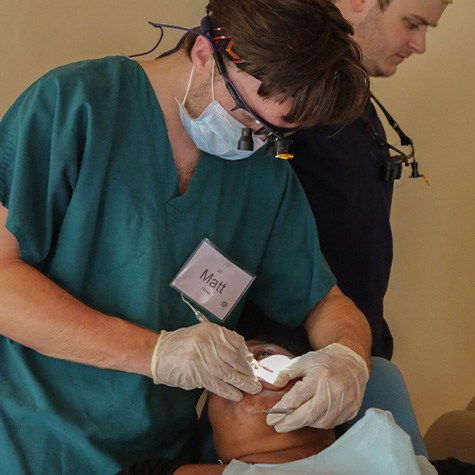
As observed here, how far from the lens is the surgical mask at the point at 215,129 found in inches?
57.7

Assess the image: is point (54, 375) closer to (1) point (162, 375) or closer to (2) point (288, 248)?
(1) point (162, 375)

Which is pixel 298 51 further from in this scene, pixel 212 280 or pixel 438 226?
pixel 438 226

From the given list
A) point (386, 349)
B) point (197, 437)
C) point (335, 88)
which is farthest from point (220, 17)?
point (386, 349)

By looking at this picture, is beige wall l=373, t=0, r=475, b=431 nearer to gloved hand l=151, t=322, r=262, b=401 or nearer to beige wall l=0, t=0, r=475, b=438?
beige wall l=0, t=0, r=475, b=438

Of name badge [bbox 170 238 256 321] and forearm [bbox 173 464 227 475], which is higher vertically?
name badge [bbox 170 238 256 321]

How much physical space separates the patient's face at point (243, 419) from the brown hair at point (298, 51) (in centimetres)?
56

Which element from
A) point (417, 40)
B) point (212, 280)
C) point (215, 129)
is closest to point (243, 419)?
point (212, 280)

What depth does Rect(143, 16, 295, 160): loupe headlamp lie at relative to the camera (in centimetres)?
140

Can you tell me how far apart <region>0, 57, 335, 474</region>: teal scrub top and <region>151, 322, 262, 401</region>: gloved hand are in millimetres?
109

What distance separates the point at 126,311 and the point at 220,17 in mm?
601

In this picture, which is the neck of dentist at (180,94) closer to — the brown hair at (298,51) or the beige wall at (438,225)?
the brown hair at (298,51)

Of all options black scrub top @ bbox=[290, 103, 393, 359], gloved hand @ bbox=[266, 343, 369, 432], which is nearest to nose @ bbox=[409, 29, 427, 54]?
black scrub top @ bbox=[290, 103, 393, 359]

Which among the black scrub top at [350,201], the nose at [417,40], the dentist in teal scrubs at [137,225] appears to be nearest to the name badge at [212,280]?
the dentist in teal scrubs at [137,225]

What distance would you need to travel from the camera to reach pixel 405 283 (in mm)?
2961
